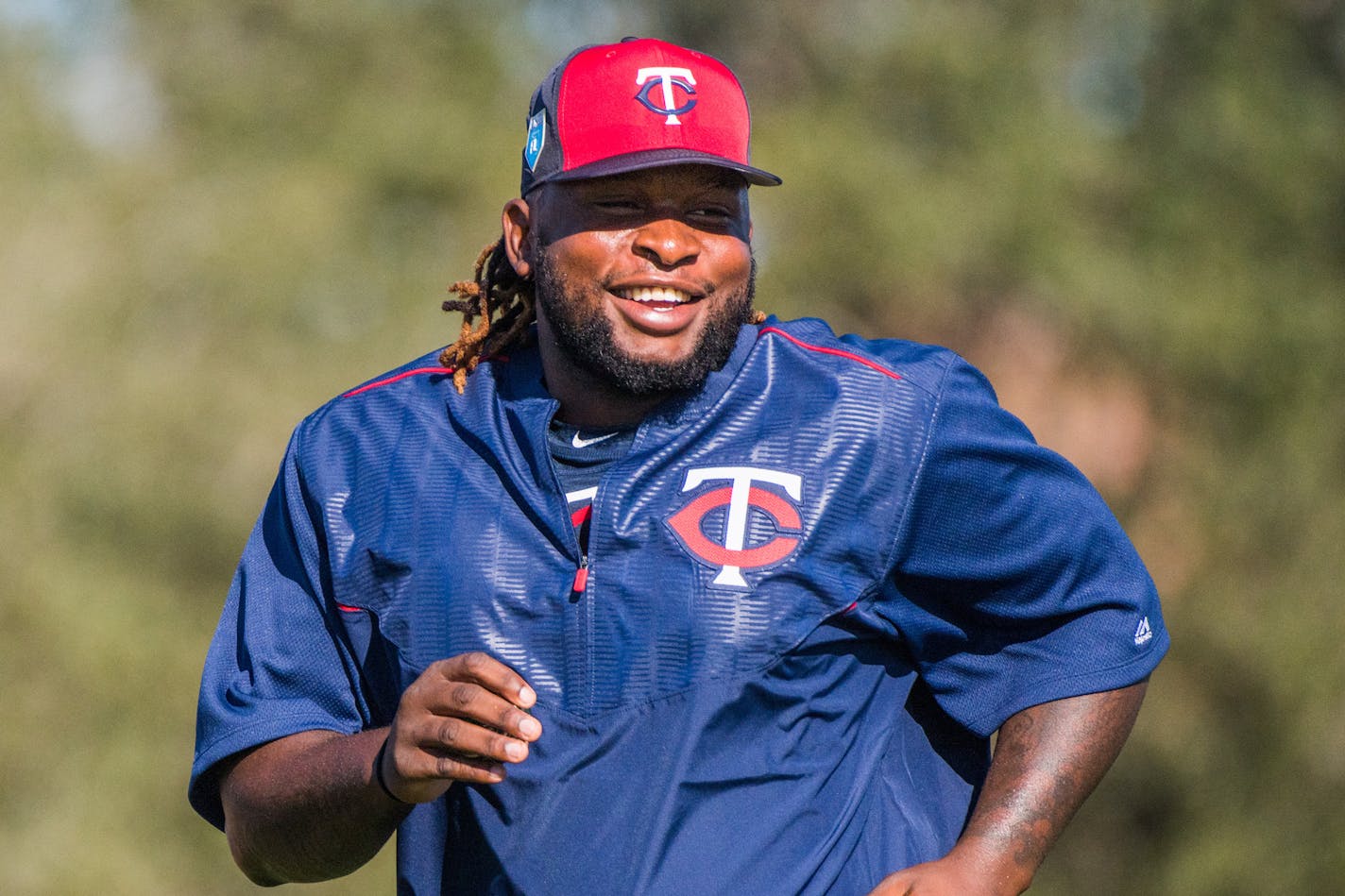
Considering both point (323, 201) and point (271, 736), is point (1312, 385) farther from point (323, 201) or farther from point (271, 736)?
point (271, 736)

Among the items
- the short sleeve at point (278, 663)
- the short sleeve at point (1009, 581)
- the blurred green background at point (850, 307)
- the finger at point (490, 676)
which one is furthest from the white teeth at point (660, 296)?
the blurred green background at point (850, 307)

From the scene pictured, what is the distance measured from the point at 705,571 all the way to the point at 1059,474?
570 mm

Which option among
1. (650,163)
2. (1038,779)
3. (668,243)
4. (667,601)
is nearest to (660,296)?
(668,243)

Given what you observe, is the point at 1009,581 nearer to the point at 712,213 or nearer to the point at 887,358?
the point at 887,358

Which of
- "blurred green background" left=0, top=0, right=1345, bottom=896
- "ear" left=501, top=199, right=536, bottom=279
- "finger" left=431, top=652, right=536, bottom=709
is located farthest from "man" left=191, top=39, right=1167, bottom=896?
"blurred green background" left=0, top=0, right=1345, bottom=896

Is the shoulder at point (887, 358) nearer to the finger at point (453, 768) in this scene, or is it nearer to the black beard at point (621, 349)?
the black beard at point (621, 349)

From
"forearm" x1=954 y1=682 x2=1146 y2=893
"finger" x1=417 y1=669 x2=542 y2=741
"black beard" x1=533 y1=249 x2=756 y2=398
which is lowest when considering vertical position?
"forearm" x1=954 y1=682 x2=1146 y2=893

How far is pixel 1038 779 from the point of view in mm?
2754

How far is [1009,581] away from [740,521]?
0.41 meters

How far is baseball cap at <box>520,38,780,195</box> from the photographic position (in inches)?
118

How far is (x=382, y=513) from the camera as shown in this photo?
2951 mm

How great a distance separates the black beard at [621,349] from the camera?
2.99m

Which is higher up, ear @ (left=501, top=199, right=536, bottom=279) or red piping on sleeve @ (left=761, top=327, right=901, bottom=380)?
ear @ (left=501, top=199, right=536, bottom=279)

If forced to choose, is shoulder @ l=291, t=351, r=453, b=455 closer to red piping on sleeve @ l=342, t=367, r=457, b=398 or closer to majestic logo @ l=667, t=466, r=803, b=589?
red piping on sleeve @ l=342, t=367, r=457, b=398
